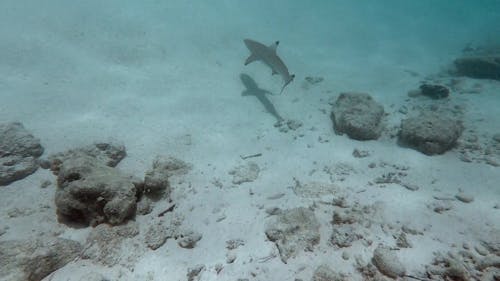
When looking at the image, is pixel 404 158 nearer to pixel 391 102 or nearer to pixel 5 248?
pixel 391 102

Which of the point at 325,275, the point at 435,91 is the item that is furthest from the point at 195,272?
the point at 435,91

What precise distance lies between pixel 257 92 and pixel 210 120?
97.2 inches

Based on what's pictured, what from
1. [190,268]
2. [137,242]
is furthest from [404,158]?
[137,242]

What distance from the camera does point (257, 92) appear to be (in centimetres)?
939

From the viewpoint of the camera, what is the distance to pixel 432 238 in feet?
13.5

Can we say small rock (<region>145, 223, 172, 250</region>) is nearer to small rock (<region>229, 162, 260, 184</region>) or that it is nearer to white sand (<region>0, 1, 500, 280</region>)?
white sand (<region>0, 1, 500, 280</region>)

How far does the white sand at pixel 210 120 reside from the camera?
4.13 metres

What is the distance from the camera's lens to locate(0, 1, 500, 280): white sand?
13.5 feet

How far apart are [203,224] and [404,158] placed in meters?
4.64

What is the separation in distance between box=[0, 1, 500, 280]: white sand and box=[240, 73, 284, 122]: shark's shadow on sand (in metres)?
→ 0.25

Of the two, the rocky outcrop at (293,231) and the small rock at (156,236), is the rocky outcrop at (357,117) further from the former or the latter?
the small rock at (156,236)

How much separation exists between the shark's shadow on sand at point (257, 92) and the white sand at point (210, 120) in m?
0.25

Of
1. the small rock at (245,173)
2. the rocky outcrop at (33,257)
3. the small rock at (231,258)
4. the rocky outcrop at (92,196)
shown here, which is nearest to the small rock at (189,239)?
the small rock at (231,258)

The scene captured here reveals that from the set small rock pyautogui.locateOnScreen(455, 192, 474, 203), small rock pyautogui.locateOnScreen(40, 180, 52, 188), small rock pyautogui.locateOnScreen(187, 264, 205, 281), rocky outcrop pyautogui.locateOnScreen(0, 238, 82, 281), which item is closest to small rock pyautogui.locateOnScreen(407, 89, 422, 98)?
A: small rock pyautogui.locateOnScreen(455, 192, 474, 203)
